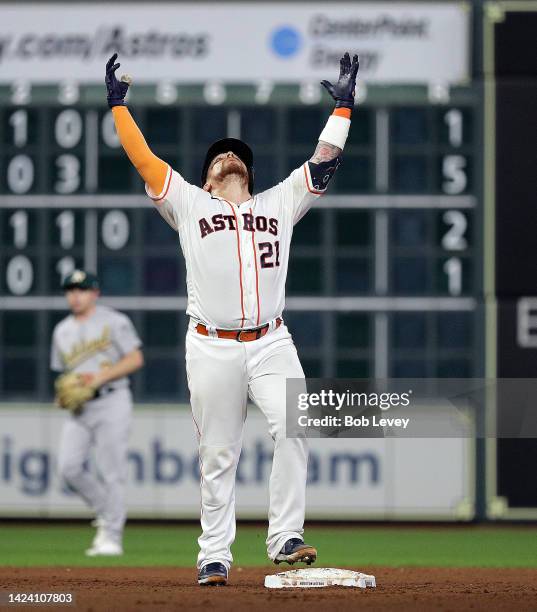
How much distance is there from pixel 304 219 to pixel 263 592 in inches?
255

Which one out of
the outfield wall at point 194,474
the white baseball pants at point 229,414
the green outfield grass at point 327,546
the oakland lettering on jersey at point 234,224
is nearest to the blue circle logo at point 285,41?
the outfield wall at point 194,474

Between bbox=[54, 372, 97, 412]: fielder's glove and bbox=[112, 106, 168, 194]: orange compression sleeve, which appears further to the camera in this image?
bbox=[54, 372, 97, 412]: fielder's glove

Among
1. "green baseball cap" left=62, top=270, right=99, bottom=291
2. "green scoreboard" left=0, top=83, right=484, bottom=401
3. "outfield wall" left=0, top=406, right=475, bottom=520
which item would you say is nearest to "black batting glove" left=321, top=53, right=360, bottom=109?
"green baseball cap" left=62, top=270, right=99, bottom=291

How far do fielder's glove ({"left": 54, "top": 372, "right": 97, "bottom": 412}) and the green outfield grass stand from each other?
99cm

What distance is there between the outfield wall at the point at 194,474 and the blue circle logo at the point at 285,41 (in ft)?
9.86

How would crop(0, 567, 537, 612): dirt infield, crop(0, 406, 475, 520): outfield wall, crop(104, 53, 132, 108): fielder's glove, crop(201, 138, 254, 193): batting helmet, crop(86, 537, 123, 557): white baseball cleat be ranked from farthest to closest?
crop(0, 406, 475, 520): outfield wall
crop(86, 537, 123, 557): white baseball cleat
crop(201, 138, 254, 193): batting helmet
crop(104, 53, 132, 108): fielder's glove
crop(0, 567, 537, 612): dirt infield

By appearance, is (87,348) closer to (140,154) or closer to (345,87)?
(140,154)

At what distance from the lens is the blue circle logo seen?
13.3 meters

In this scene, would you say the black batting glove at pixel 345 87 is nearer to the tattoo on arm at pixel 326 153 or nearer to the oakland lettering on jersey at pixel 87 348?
the tattoo on arm at pixel 326 153

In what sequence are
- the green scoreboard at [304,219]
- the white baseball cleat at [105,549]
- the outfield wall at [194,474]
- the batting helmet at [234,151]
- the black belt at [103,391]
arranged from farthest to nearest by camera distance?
1. the outfield wall at [194,474]
2. the green scoreboard at [304,219]
3. the black belt at [103,391]
4. the white baseball cleat at [105,549]
5. the batting helmet at [234,151]

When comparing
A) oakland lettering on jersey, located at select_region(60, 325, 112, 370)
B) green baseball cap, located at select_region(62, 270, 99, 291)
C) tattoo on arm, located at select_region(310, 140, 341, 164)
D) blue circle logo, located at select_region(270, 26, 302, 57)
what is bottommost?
oakland lettering on jersey, located at select_region(60, 325, 112, 370)

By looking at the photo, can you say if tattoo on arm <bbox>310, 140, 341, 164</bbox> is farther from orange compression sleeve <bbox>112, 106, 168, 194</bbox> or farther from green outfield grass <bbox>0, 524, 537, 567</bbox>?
green outfield grass <bbox>0, 524, 537, 567</bbox>

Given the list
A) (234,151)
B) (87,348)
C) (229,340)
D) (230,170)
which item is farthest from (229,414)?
(87,348)

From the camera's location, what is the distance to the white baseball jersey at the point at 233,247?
6.98 meters
